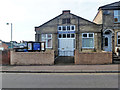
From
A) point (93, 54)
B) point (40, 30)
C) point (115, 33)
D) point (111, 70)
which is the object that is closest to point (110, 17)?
point (115, 33)

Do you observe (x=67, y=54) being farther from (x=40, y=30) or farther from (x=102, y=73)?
(x=102, y=73)

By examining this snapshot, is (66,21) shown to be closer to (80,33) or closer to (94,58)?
(80,33)

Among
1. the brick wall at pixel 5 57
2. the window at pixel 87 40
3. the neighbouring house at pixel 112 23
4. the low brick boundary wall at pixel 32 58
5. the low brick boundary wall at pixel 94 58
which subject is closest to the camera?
the low brick boundary wall at pixel 94 58

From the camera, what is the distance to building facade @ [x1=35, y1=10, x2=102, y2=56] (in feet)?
46.5

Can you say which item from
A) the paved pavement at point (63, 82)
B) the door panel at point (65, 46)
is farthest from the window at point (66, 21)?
the paved pavement at point (63, 82)

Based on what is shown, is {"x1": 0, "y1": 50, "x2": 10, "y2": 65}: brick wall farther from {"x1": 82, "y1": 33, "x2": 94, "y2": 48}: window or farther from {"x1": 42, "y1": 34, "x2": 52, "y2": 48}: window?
{"x1": 82, "y1": 33, "x2": 94, "y2": 48}: window

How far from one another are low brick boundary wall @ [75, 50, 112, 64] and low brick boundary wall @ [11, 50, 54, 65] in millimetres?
2801

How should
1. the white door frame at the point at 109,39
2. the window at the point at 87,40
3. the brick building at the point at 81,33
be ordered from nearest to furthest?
the brick building at the point at 81,33, the white door frame at the point at 109,39, the window at the point at 87,40

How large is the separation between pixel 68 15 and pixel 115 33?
7.29m

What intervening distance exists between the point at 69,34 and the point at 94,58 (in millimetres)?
6350

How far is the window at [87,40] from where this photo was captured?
14.3m

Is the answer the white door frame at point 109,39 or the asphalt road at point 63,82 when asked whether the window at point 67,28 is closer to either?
the white door frame at point 109,39

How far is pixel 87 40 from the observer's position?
14414 mm

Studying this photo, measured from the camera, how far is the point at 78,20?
14680 millimetres
